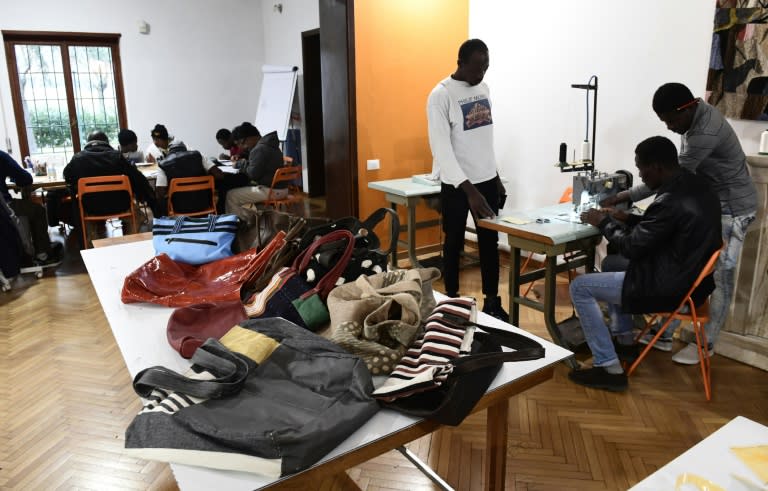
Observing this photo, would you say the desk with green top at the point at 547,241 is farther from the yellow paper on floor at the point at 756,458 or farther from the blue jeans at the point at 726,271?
the yellow paper on floor at the point at 756,458

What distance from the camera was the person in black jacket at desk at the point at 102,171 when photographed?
16.6 ft

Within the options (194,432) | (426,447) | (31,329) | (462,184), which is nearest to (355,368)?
(194,432)

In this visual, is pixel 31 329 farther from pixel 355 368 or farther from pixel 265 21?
pixel 265 21

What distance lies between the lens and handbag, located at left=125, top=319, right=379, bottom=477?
119 cm

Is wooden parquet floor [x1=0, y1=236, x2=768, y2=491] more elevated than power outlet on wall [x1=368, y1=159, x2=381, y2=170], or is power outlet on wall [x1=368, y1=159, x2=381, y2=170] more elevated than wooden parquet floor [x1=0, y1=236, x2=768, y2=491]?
power outlet on wall [x1=368, y1=159, x2=381, y2=170]

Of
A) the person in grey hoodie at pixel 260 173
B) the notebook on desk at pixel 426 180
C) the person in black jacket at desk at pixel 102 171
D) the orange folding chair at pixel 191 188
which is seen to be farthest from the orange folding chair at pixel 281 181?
the notebook on desk at pixel 426 180

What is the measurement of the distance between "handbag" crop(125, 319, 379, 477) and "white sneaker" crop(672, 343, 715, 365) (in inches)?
95.5

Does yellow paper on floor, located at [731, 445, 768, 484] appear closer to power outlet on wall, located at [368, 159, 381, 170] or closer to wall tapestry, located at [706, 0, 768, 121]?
wall tapestry, located at [706, 0, 768, 121]

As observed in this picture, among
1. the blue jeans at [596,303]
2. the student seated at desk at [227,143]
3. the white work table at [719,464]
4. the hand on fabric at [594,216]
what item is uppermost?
the student seated at desk at [227,143]

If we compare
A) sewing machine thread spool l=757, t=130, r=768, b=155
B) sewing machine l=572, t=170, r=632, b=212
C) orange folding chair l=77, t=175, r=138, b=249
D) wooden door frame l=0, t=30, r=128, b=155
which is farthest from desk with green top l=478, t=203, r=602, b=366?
wooden door frame l=0, t=30, r=128, b=155

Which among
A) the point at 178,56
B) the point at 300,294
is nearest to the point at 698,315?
the point at 300,294

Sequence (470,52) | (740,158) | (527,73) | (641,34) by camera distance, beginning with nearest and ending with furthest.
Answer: (740,158) < (470,52) < (641,34) < (527,73)

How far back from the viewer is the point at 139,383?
1352mm

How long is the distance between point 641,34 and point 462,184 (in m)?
1.62
